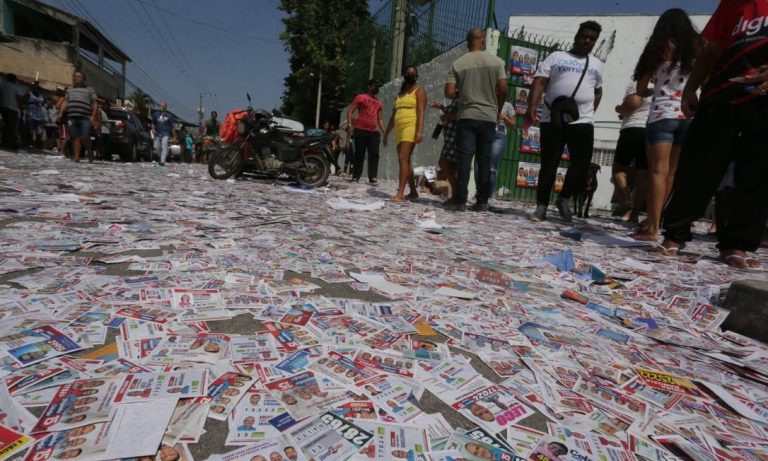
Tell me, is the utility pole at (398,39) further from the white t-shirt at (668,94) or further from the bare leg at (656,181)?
the bare leg at (656,181)

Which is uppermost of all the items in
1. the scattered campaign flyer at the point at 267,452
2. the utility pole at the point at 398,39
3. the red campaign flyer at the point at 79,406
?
the utility pole at the point at 398,39

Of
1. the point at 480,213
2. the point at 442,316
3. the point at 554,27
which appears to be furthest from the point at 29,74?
the point at 442,316

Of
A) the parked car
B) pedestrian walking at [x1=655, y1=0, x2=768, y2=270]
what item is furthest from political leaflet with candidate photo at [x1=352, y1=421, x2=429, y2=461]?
the parked car

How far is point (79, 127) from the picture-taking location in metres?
7.77

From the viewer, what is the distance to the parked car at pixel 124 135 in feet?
36.1

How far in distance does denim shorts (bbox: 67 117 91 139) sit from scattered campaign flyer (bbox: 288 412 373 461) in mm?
8686

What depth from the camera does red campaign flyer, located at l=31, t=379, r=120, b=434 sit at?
86 cm

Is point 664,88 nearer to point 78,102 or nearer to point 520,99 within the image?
point 520,99

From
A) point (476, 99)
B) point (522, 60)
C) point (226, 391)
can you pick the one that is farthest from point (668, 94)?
point (522, 60)

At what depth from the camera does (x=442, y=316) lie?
5.26 ft

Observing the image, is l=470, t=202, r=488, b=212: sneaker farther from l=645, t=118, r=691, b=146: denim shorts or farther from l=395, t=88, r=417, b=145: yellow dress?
l=645, t=118, r=691, b=146: denim shorts

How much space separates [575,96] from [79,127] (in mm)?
7855

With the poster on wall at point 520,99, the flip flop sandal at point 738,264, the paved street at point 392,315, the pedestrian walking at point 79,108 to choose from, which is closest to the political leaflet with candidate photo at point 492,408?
the paved street at point 392,315

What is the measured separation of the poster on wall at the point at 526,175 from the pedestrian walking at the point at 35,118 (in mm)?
12208
